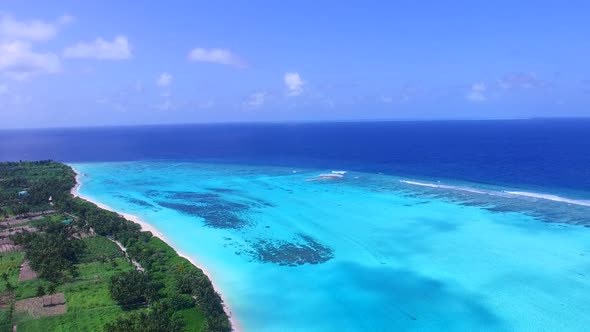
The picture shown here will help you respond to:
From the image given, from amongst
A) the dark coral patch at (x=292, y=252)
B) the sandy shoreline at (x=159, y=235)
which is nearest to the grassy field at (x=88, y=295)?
the sandy shoreline at (x=159, y=235)

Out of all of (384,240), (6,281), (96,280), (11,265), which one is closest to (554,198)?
(384,240)

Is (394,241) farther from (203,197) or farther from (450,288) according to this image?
(203,197)

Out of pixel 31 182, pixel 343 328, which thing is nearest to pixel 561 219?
pixel 343 328

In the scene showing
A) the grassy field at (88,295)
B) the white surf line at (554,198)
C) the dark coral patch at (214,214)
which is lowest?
the grassy field at (88,295)

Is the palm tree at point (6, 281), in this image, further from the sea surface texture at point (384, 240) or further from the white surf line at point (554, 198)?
the white surf line at point (554, 198)

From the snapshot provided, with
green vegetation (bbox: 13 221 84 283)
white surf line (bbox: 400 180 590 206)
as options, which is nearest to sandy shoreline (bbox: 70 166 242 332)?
green vegetation (bbox: 13 221 84 283)
